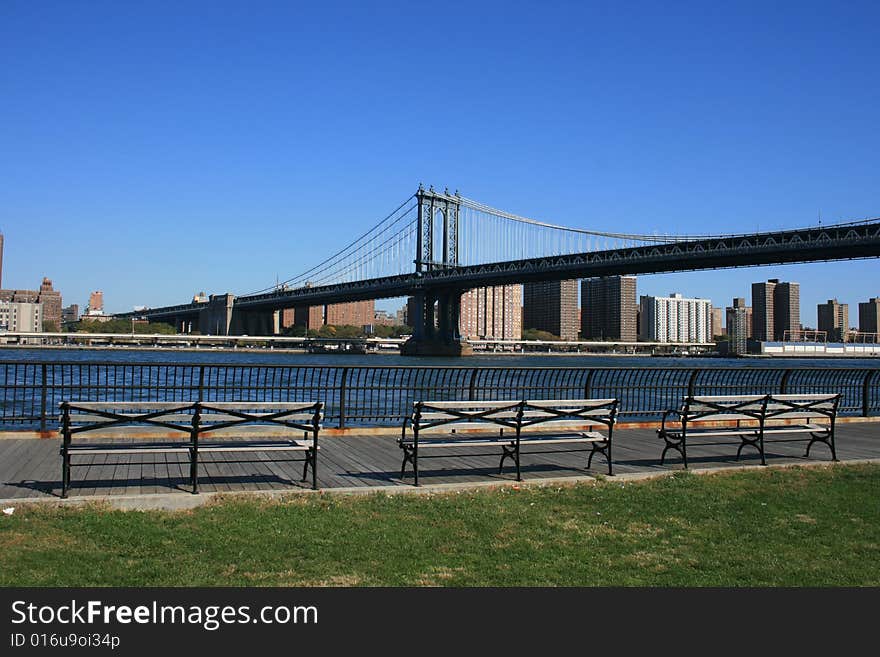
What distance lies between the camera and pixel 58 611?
370 cm

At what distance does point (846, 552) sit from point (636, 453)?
14.5 feet

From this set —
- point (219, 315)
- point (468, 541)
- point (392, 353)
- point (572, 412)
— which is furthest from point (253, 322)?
point (468, 541)

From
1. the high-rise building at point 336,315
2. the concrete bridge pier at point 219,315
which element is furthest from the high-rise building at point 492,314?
the concrete bridge pier at point 219,315

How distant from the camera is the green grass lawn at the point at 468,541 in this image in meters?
4.46

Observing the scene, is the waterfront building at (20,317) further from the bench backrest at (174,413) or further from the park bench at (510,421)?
the park bench at (510,421)

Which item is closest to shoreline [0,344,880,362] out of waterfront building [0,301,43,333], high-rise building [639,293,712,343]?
high-rise building [639,293,712,343]

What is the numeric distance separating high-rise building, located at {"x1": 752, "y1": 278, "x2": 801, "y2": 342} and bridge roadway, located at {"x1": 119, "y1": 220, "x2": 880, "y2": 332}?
4574 inches

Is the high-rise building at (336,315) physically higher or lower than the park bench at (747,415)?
higher

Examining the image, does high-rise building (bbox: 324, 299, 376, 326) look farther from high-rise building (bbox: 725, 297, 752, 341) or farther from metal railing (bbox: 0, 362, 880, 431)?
metal railing (bbox: 0, 362, 880, 431)

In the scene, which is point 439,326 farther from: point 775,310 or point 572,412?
point 775,310

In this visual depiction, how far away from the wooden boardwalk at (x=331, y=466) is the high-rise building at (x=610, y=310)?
150119 mm

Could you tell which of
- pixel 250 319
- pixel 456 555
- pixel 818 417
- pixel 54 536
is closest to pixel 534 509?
pixel 456 555

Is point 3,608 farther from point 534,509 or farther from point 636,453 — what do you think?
point 636,453

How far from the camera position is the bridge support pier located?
76.4 metres
